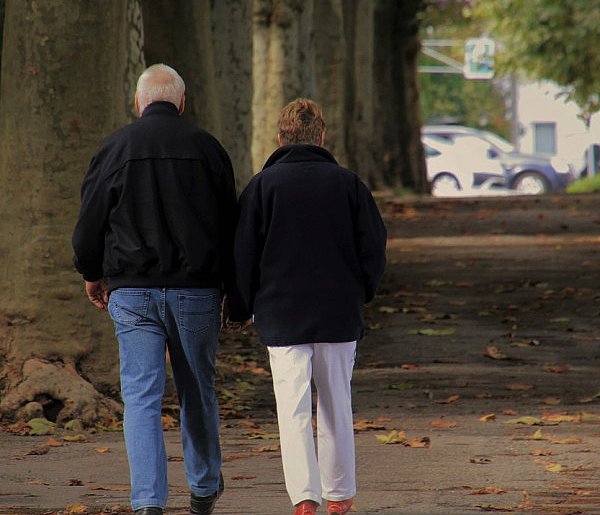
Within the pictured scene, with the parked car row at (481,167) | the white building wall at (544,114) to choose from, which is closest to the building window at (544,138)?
the white building wall at (544,114)

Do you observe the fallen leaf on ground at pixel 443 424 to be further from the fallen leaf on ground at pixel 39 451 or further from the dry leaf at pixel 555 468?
the fallen leaf on ground at pixel 39 451

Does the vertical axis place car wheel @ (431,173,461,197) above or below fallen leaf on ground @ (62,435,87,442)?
below

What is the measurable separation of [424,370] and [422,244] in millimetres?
9173

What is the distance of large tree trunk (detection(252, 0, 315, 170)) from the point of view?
2159cm

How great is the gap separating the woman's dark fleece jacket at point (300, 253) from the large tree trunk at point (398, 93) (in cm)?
2770

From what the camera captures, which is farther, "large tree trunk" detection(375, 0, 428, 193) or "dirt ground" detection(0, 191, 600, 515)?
"large tree trunk" detection(375, 0, 428, 193)

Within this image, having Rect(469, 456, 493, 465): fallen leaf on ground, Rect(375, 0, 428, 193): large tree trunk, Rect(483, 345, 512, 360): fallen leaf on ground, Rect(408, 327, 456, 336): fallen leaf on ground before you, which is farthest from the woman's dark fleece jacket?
Rect(375, 0, 428, 193): large tree trunk

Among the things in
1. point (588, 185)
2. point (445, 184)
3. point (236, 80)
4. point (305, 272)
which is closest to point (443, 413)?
point (305, 272)

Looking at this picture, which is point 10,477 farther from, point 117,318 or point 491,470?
point 491,470

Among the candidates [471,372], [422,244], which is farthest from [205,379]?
[422,244]

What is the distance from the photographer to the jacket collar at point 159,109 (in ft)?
21.9

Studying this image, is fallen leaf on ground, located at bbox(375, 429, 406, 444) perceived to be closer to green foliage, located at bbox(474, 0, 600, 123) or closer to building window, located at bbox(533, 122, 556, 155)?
green foliage, located at bbox(474, 0, 600, 123)

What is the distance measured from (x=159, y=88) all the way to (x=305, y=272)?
956mm

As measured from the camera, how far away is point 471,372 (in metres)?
11.6
